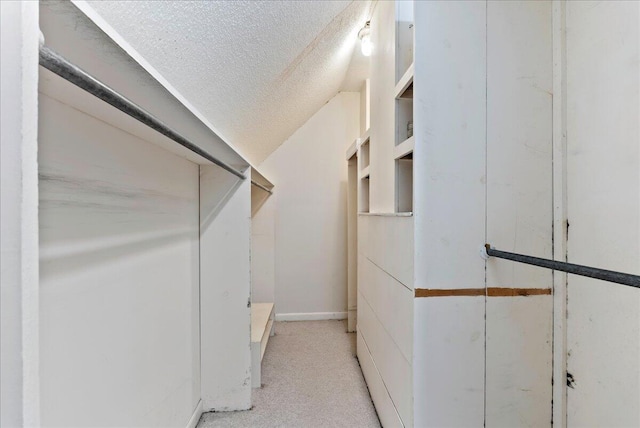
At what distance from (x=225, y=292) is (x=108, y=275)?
2.70 feet

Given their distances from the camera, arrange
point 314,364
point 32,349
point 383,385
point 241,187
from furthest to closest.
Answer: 1. point 314,364
2. point 241,187
3. point 383,385
4. point 32,349

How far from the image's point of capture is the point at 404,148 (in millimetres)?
1254

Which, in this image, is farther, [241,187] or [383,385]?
[241,187]

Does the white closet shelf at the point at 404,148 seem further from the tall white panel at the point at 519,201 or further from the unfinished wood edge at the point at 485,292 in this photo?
the unfinished wood edge at the point at 485,292

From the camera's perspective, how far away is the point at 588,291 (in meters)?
1.09

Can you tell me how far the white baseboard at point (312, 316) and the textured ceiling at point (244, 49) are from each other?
1.77 metres

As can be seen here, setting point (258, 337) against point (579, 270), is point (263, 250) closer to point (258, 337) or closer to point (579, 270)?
point (258, 337)

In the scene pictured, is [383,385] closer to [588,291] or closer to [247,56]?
[588,291]

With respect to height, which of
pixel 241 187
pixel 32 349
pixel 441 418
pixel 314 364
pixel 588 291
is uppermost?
pixel 241 187

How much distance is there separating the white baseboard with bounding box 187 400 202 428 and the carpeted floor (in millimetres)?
32

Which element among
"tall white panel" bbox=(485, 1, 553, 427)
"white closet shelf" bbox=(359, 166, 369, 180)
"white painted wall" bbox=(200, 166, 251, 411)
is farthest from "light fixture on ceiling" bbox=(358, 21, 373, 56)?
"white painted wall" bbox=(200, 166, 251, 411)

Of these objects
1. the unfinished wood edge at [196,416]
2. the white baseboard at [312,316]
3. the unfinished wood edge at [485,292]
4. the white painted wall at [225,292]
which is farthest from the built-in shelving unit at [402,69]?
the white baseboard at [312,316]

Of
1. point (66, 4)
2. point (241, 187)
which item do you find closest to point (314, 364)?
point (241, 187)

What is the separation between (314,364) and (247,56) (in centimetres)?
205
